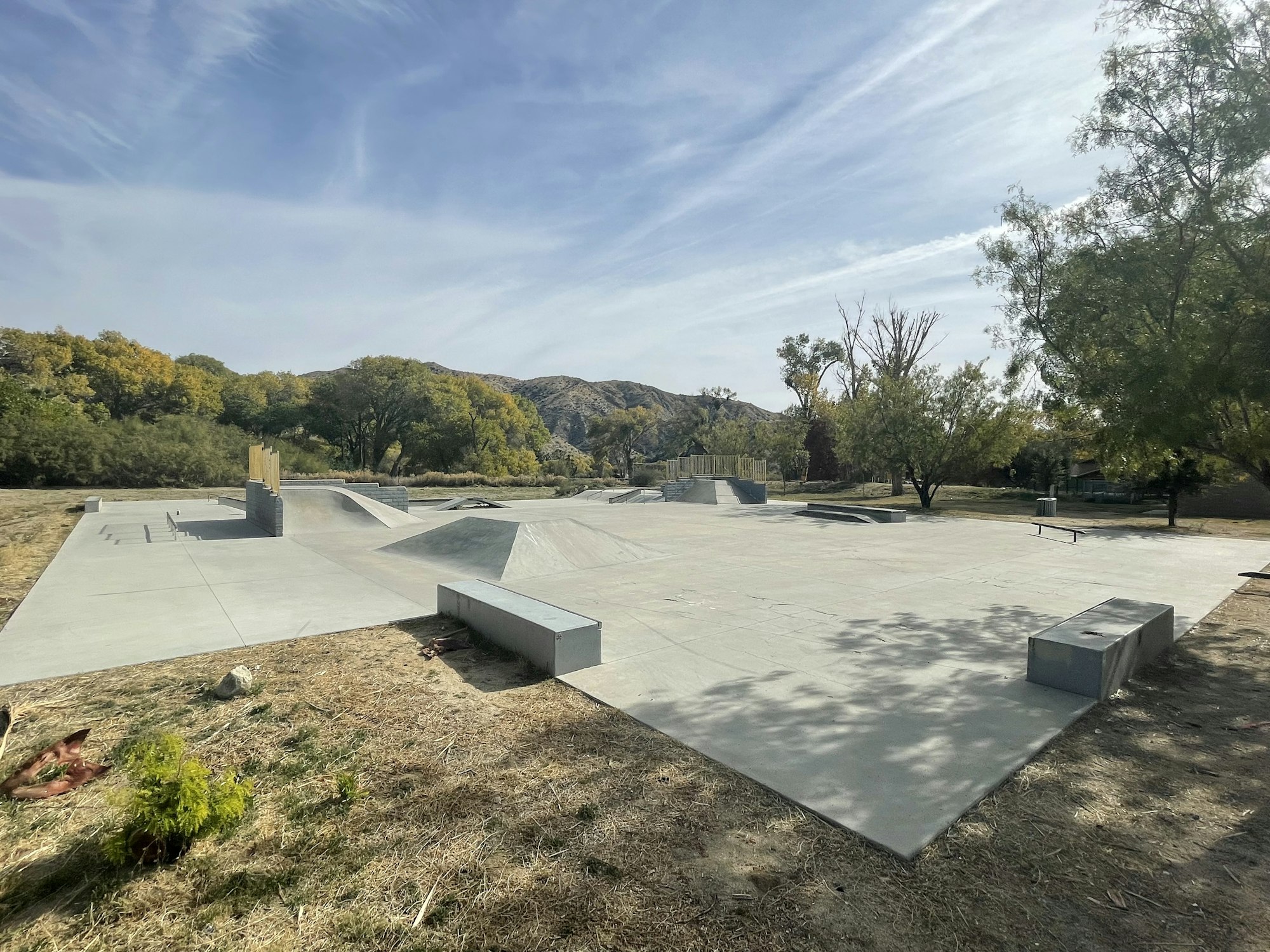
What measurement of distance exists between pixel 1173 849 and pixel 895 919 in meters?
1.38

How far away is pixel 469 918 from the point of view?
2.13 metres

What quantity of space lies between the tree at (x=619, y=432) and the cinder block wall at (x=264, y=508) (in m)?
46.6

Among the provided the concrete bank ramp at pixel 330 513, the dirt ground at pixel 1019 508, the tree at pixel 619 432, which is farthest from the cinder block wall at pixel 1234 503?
the tree at pixel 619 432

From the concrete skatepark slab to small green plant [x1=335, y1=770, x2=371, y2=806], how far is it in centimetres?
159

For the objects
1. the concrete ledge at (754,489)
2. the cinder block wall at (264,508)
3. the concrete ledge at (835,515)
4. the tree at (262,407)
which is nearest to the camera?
the cinder block wall at (264,508)

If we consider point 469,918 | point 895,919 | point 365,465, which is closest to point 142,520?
point 469,918

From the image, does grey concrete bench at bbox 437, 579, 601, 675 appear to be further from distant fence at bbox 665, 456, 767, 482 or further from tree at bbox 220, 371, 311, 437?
tree at bbox 220, 371, 311, 437

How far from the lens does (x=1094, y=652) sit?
4234 mm

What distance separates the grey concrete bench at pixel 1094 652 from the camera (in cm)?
427

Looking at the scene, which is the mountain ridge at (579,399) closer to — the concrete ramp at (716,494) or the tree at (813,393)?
the tree at (813,393)

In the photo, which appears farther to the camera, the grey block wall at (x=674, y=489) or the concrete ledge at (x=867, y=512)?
the grey block wall at (x=674, y=489)

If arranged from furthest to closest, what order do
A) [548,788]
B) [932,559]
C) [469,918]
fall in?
[932,559]
[548,788]
[469,918]

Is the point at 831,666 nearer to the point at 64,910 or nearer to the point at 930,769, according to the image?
the point at 930,769

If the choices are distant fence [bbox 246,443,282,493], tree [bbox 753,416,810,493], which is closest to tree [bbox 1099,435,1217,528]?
distant fence [bbox 246,443,282,493]
